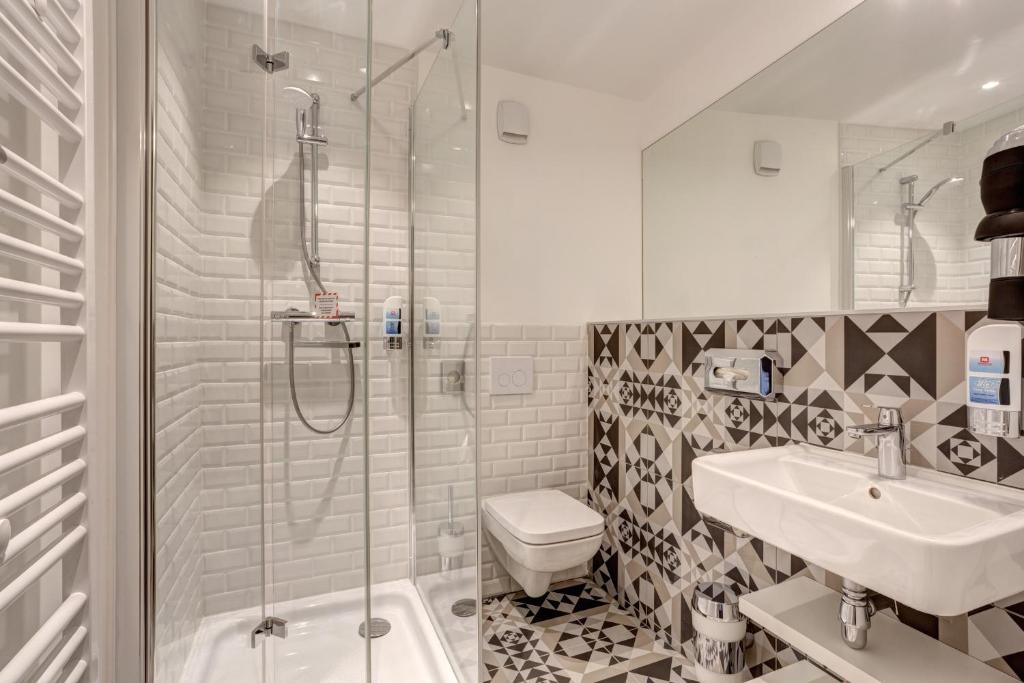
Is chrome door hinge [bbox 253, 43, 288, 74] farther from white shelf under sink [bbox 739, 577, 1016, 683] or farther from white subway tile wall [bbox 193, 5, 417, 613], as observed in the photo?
white shelf under sink [bbox 739, 577, 1016, 683]

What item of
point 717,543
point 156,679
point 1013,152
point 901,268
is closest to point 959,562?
point 1013,152

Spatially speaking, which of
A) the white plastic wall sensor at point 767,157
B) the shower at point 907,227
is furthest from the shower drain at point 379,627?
the white plastic wall sensor at point 767,157

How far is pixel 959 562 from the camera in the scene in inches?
29.5

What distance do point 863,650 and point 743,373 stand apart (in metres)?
0.76

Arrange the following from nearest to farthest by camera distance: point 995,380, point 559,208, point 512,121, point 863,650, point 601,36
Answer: point 995,380
point 863,650
point 601,36
point 512,121
point 559,208

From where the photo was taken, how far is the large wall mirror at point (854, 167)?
46.4 inches

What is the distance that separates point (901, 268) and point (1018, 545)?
0.77 meters

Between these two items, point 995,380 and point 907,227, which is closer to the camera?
point 995,380

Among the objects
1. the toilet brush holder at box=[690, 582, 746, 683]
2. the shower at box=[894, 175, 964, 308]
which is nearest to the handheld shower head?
the shower at box=[894, 175, 964, 308]

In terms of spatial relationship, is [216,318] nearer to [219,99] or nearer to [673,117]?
[219,99]

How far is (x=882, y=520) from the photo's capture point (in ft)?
3.55

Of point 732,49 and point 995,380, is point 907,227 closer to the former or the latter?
point 995,380

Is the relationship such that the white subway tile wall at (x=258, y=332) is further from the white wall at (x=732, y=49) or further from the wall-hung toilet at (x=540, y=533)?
the white wall at (x=732, y=49)

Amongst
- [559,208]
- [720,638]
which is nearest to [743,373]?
[720,638]
